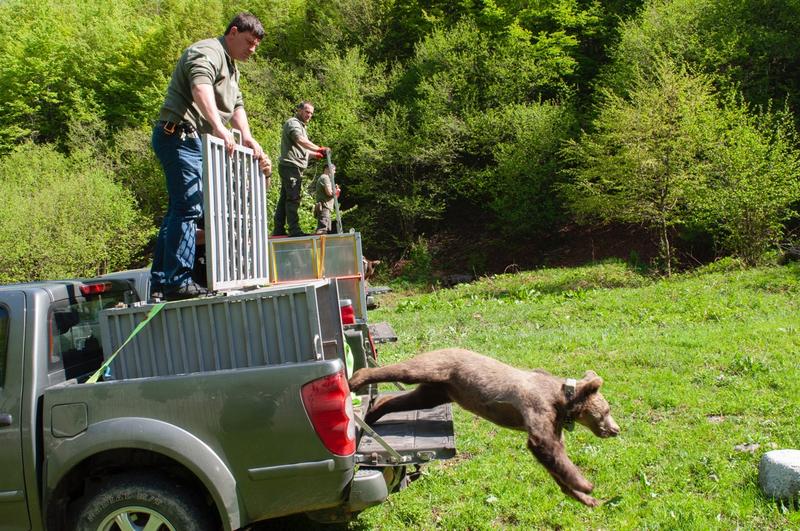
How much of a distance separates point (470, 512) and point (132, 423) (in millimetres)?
2502

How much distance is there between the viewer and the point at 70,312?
3803 mm

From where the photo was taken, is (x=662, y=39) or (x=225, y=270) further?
(x=662, y=39)

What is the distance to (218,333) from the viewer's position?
350cm

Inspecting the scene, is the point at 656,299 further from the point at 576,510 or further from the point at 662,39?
the point at 662,39

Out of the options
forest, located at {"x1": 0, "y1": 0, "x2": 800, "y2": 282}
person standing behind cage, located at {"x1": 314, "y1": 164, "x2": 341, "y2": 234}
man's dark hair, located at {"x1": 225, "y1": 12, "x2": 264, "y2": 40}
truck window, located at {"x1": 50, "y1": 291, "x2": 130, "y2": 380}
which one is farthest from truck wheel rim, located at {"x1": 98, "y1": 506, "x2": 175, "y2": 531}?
forest, located at {"x1": 0, "y1": 0, "x2": 800, "y2": 282}

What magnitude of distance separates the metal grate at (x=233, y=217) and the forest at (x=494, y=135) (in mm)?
15989

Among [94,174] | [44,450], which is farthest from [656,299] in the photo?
[94,174]

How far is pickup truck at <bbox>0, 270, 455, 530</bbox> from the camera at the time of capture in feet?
10.6

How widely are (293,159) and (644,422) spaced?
5.71 metres

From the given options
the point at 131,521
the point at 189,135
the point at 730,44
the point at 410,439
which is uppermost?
the point at 730,44

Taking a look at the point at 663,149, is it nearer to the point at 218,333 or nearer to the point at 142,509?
the point at 218,333

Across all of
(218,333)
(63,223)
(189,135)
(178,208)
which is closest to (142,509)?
(218,333)

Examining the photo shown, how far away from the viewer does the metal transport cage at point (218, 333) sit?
3.44 meters

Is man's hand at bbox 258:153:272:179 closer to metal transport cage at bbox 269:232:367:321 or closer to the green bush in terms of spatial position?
Result: metal transport cage at bbox 269:232:367:321
